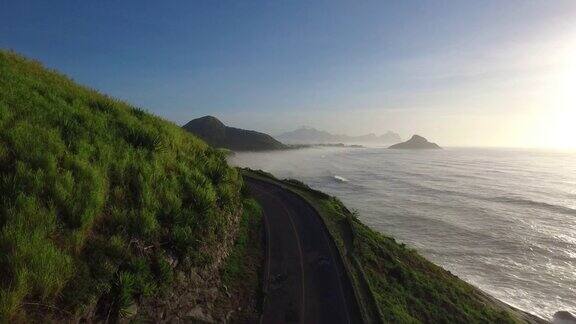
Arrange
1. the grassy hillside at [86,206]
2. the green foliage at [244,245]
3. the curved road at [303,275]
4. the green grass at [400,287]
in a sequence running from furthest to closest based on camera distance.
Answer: the green grass at [400,287] → the green foliage at [244,245] → the curved road at [303,275] → the grassy hillside at [86,206]

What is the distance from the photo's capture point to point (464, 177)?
338ft

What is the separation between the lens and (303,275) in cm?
1914

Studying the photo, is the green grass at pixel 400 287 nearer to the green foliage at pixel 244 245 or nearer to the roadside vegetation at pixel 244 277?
the roadside vegetation at pixel 244 277

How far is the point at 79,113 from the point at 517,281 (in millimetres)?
38157

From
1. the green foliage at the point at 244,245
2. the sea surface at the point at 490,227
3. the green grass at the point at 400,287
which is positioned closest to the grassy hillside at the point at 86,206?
the green foliage at the point at 244,245

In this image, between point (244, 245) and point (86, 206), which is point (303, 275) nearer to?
point (244, 245)

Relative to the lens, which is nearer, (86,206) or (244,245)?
(86,206)

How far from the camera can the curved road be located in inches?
637

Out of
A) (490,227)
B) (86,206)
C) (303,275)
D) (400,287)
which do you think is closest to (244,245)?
(303,275)

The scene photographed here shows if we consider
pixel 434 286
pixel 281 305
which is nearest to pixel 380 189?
pixel 434 286

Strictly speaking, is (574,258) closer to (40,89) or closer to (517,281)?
(517,281)

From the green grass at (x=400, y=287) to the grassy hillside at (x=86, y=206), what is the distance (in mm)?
7732

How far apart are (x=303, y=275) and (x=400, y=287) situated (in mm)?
5952

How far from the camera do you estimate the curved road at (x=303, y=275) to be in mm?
16188
